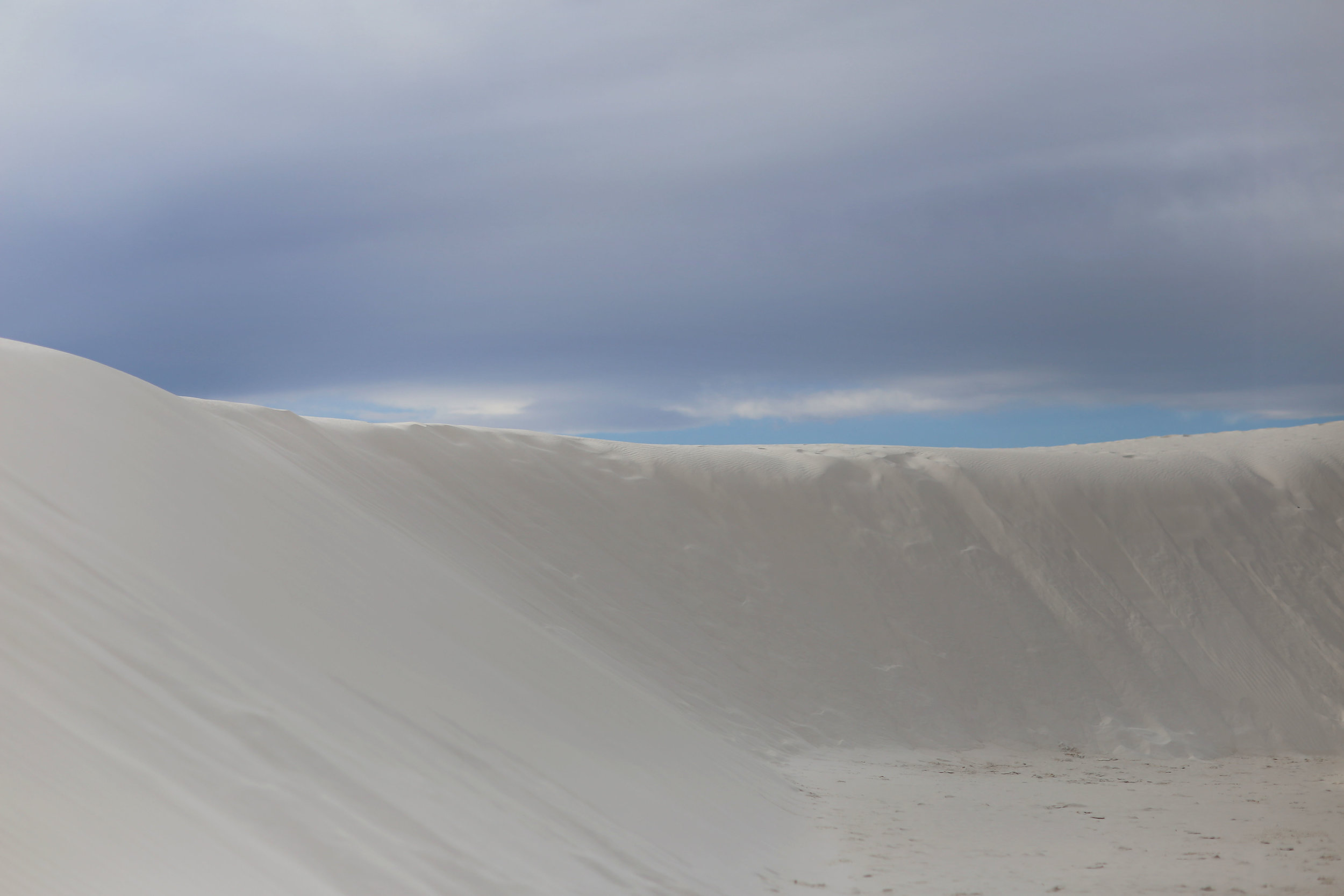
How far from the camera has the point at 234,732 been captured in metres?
4.16

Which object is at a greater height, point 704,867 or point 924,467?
point 924,467

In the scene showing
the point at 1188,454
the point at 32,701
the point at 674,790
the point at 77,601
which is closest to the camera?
the point at 32,701

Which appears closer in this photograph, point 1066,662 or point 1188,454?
point 1066,662

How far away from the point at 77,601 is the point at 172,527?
1.63 meters

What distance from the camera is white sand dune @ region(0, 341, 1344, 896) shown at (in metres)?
3.84

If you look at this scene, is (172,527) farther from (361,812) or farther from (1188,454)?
(1188,454)

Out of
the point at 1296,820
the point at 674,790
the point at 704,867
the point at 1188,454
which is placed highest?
the point at 1188,454

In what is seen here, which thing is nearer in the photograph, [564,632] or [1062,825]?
[1062,825]

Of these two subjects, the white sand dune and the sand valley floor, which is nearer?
the white sand dune

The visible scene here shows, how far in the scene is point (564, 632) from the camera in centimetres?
1052

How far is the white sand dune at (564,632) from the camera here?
151 inches

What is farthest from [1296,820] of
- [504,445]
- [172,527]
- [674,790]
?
[504,445]

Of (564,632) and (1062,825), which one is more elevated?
(564,632)

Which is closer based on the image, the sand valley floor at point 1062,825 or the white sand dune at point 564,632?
the white sand dune at point 564,632
